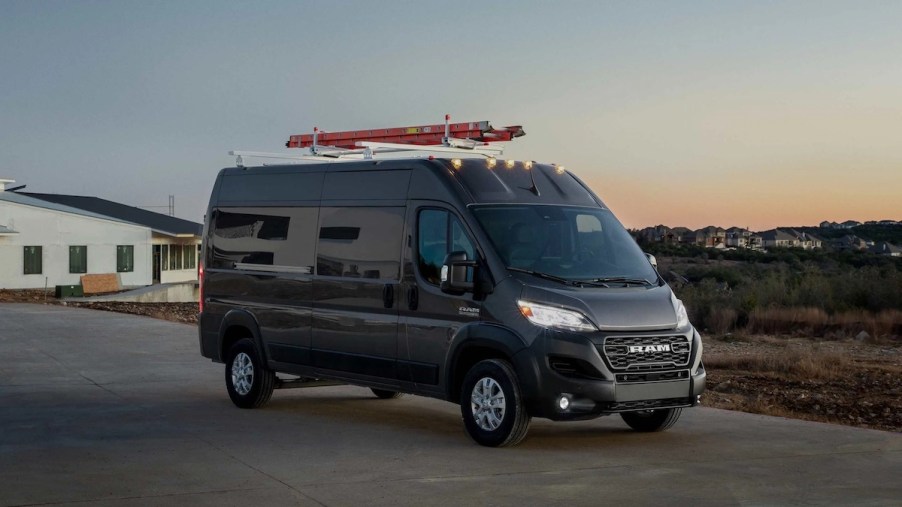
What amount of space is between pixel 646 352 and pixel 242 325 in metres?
5.11

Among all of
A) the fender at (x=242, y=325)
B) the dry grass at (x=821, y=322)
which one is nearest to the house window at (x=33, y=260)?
the dry grass at (x=821, y=322)

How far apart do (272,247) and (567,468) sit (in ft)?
16.3

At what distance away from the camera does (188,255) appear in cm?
6800

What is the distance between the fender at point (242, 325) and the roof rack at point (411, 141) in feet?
5.72

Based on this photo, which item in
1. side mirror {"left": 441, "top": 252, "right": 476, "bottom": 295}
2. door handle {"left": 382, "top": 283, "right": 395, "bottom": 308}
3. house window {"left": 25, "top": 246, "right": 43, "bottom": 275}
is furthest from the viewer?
house window {"left": 25, "top": 246, "right": 43, "bottom": 275}

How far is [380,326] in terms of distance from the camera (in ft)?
→ 37.4

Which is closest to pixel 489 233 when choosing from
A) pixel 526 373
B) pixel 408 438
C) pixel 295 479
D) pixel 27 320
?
pixel 526 373

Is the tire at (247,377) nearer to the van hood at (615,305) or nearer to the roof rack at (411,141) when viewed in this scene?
the roof rack at (411,141)

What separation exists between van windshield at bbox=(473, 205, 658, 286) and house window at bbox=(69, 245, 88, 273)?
158 ft

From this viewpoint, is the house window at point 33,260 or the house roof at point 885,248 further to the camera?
the house roof at point 885,248

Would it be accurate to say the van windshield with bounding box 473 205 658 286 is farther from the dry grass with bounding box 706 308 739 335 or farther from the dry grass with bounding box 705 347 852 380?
the dry grass with bounding box 706 308 739 335

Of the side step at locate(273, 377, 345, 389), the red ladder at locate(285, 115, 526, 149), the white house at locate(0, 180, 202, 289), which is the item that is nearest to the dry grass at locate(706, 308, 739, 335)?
the red ladder at locate(285, 115, 526, 149)

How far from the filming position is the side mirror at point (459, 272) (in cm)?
1031

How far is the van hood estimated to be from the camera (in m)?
9.89
